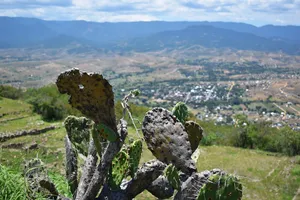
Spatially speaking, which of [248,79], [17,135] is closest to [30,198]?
[17,135]

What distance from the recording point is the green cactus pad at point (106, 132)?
3531 mm

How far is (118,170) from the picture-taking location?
3994 millimetres

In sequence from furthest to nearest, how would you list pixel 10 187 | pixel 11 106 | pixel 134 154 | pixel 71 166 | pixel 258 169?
pixel 11 106 < pixel 258 169 < pixel 71 166 < pixel 134 154 < pixel 10 187

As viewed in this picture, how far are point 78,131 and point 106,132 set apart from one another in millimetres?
1384

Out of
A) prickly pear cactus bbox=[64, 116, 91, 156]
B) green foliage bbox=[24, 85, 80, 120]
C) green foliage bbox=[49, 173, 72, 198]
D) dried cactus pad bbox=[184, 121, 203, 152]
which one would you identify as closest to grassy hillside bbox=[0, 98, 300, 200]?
green foliage bbox=[24, 85, 80, 120]

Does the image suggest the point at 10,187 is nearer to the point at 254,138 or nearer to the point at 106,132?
the point at 106,132

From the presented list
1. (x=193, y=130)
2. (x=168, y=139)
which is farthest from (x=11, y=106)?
(x=168, y=139)

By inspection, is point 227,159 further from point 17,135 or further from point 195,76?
point 195,76

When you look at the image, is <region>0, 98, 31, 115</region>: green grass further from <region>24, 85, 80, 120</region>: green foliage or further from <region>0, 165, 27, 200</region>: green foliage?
<region>0, 165, 27, 200</region>: green foliage

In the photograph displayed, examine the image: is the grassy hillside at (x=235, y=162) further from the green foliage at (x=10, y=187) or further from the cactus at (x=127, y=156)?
the green foliage at (x=10, y=187)

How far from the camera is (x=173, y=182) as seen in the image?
3.51 metres

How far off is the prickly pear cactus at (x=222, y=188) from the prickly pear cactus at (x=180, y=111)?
1707 mm

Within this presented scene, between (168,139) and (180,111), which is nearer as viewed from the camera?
(168,139)

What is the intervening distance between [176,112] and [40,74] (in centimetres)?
14400
